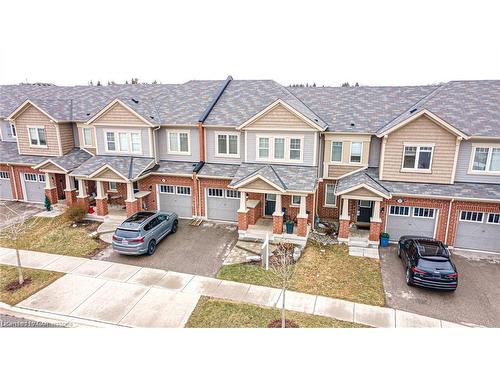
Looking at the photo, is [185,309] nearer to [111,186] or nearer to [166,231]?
[166,231]

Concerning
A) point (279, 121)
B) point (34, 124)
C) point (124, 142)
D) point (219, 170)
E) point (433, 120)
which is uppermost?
point (433, 120)

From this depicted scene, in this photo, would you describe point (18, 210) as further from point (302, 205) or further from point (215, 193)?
point (302, 205)

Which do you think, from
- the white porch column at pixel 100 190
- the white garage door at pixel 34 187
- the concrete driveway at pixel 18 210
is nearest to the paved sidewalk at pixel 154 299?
the white porch column at pixel 100 190

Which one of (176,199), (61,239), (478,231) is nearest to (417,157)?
(478,231)

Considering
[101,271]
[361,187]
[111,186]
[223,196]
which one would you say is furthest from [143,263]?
[361,187]

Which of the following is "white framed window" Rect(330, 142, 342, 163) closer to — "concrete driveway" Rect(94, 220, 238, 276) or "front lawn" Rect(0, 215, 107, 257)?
"concrete driveway" Rect(94, 220, 238, 276)

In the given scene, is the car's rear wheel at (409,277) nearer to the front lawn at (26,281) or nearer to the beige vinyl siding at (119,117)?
the front lawn at (26,281)

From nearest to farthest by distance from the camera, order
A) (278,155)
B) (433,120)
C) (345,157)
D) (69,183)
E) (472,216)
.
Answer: (433,120) → (472,216) → (278,155) → (345,157) → (69,183)
